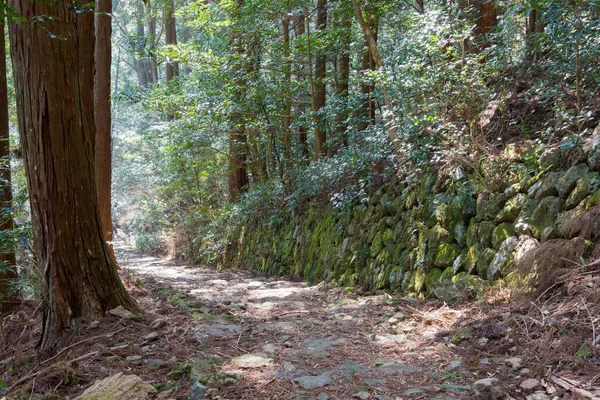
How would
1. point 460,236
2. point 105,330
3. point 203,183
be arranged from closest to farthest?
point 105,330 → point 460,236 → point 203,183

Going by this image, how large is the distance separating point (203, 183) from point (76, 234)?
533 inches

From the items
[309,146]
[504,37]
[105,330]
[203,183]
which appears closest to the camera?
[105,330]

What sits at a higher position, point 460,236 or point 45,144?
point 45,144

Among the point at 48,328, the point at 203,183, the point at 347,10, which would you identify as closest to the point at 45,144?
the point at 48,328

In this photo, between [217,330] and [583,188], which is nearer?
[583,188]

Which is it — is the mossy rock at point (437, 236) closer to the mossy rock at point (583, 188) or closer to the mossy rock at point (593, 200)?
the mossy rock at point (583, 188)

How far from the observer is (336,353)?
381cm

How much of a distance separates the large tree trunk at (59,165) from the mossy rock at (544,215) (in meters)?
4.07

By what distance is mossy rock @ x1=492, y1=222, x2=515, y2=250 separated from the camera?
15.8ft

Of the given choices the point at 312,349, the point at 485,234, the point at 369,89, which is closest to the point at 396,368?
the point at 312,349

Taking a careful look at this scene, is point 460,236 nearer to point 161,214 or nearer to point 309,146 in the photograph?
point 309,146

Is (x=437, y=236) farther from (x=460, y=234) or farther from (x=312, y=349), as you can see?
(x=312, y=349)

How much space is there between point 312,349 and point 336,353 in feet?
0.73

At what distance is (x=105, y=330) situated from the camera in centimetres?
405
